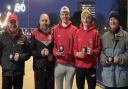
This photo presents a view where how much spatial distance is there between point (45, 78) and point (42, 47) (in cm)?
41

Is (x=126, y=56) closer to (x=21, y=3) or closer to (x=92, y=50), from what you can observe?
(x=92, y=50)

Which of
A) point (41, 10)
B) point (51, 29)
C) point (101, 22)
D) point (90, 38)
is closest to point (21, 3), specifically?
point (41, 10)

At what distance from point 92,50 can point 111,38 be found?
46 centimetres

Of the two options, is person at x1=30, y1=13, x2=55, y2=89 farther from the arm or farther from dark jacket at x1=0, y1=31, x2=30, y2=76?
dark jacket at x1=0, y1=31, x2=30, y2=76

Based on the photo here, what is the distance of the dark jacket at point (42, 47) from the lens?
4348mm

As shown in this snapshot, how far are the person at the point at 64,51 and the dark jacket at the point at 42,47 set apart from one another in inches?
3.1

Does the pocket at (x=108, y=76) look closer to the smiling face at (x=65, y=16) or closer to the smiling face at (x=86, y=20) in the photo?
the smiling face at (x=86, y=20)

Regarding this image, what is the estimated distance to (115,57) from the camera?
355 cm

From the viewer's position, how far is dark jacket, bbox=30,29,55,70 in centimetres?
435

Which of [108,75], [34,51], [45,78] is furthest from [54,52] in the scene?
[108,75]

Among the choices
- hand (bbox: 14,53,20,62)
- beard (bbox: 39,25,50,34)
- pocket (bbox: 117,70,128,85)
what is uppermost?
beard (bbox: 39,25,50,34)

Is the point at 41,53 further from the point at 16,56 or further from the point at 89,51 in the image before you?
the point at 89,51

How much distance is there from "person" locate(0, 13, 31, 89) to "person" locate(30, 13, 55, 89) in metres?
0.21

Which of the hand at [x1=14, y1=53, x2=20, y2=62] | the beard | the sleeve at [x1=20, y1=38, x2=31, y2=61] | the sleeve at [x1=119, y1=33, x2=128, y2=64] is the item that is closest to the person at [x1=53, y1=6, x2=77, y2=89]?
the beard
